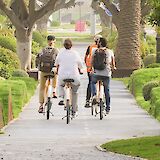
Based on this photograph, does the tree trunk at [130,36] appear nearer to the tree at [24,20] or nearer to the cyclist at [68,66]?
the tree at [24,20]

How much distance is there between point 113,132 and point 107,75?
3185mm

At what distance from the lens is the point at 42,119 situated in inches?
756

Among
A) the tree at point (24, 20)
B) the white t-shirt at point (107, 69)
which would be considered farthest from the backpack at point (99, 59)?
the tree at point (24, 20)

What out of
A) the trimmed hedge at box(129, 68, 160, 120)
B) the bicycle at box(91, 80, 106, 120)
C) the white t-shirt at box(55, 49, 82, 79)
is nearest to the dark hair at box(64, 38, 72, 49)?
the white t-shirt at box(55, 49, 82, 79)

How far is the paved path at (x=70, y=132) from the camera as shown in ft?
39.7

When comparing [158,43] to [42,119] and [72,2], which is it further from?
[72,2]

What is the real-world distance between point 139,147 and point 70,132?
3.65 metres

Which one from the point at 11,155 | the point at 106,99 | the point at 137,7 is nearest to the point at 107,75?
the point at 106,99

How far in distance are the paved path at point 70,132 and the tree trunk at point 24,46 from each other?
11953mm

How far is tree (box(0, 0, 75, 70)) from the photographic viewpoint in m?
35.2

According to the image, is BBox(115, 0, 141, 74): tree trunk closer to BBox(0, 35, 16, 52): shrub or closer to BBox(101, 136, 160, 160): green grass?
BBox(0, 35, 16, 52): shrub

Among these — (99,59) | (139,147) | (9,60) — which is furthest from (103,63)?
(9,60)

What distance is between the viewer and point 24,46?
35.6 m

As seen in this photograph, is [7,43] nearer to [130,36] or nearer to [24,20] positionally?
[24,20]
